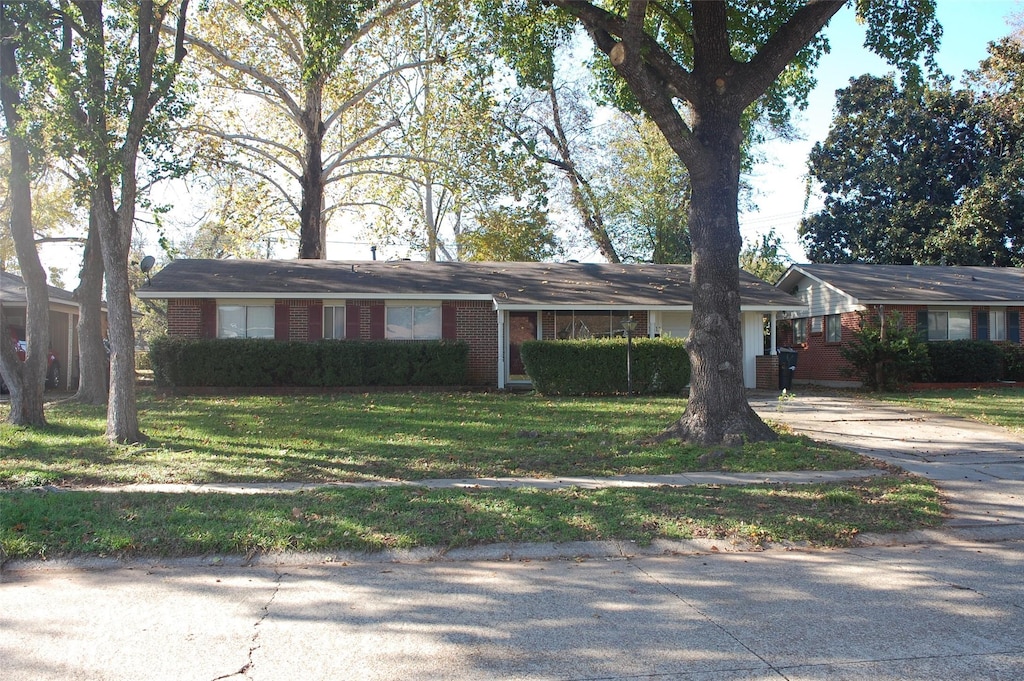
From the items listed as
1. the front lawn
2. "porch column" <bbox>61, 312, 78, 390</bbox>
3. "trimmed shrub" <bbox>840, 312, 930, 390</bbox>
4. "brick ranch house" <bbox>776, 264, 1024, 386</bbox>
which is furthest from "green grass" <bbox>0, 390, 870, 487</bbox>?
"brick ranch house" <bbox>776, 264, 1024, 386</bbox>

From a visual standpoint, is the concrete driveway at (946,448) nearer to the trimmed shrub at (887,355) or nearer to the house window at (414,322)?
the trimmed shrub at (887,355)

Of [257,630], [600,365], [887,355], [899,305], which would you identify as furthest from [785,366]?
[257,630]

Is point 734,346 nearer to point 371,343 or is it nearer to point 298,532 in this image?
point 298,532

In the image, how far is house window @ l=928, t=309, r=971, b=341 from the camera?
25.2m

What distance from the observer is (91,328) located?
17531 mm

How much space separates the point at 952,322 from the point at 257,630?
26.1 m

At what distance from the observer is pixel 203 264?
76.7 ft

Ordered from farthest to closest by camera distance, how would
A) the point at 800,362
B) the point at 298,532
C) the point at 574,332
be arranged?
1. the point at 800,362
2. the point at 574,332
3. the point at 298,532

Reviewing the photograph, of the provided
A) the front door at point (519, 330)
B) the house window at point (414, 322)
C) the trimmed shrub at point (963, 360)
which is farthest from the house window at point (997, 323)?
the house window at point (414, 322)

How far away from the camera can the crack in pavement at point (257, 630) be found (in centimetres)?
404

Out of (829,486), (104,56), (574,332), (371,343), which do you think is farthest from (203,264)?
(829,486)

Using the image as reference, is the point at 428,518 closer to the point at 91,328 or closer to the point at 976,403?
the point at 91,328

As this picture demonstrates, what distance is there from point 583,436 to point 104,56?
29.3ft

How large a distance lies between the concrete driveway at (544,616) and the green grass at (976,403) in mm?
8982
